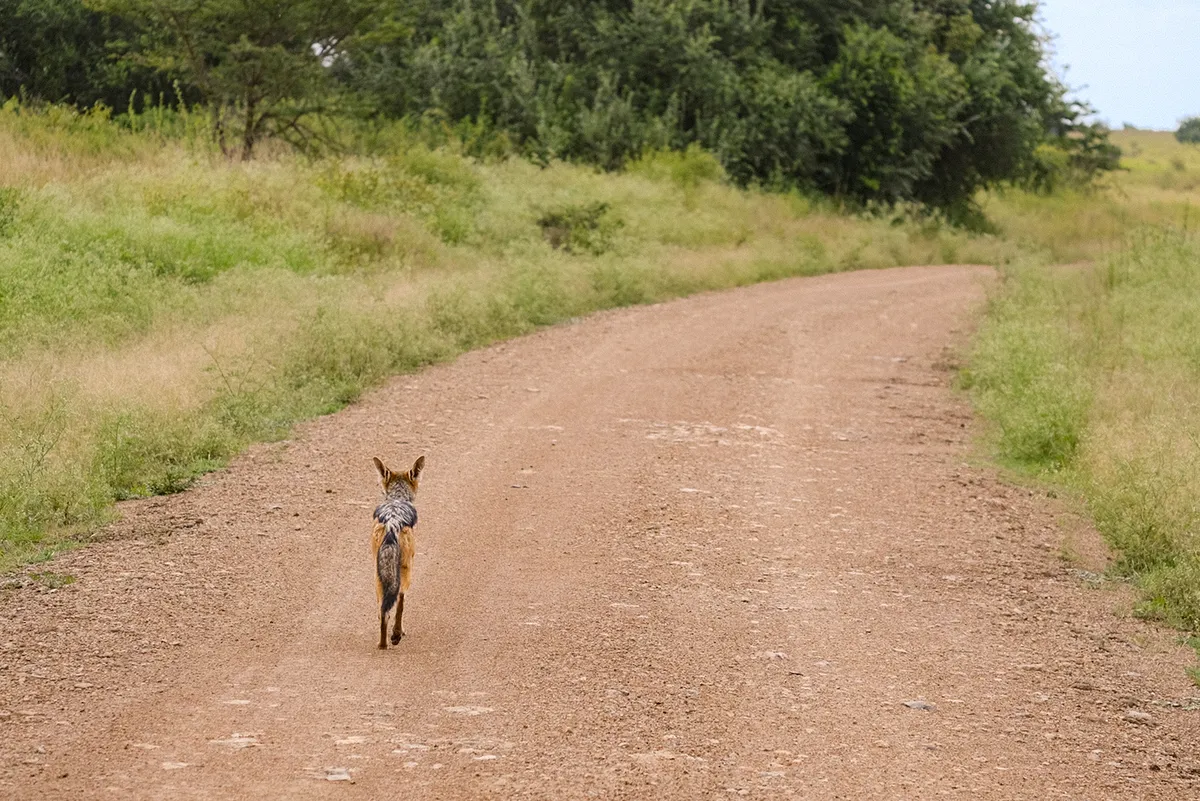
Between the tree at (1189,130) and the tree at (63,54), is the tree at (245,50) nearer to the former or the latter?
the tree at (63,54)

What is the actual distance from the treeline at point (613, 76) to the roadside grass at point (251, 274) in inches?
62.2

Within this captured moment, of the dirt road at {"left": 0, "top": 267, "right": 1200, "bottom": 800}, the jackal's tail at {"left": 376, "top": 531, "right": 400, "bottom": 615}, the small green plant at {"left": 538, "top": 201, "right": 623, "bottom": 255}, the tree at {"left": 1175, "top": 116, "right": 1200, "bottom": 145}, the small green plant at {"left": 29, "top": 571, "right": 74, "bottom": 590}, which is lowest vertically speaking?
the small green plant at {"left": 29, "top": 571, "right": 74, "bottom": 590}

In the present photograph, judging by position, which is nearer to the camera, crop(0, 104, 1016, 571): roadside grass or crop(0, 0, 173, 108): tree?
crop(0, 104, 1016, 571): roadside grass

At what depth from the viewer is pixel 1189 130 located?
9144 centimetres

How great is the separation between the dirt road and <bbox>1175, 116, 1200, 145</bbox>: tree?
87798 millimetres

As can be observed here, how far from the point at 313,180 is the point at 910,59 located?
18497 millimetres

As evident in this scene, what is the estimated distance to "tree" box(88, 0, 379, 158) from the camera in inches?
824

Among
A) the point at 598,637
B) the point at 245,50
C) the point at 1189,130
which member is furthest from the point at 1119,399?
the point at 1189,130

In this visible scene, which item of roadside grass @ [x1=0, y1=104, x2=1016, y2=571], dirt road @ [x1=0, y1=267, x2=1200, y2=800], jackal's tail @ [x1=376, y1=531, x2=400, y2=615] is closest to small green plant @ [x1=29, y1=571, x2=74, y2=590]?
dirt road @ [x1=0, y1=267, x2=1200, y2=800]

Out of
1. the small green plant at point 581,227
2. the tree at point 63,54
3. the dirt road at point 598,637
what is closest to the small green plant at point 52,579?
the dirt road at point 598,637

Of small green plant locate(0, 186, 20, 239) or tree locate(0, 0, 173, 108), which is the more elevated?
tree locate(0, 0, 173, 108)

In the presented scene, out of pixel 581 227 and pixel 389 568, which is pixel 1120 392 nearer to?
pixel 389 568

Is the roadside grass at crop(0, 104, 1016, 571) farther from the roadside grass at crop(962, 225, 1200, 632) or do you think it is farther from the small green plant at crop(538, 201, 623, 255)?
the roadside grass at crop(962, 225, 1200, 632)

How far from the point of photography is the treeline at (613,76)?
22.1 m
